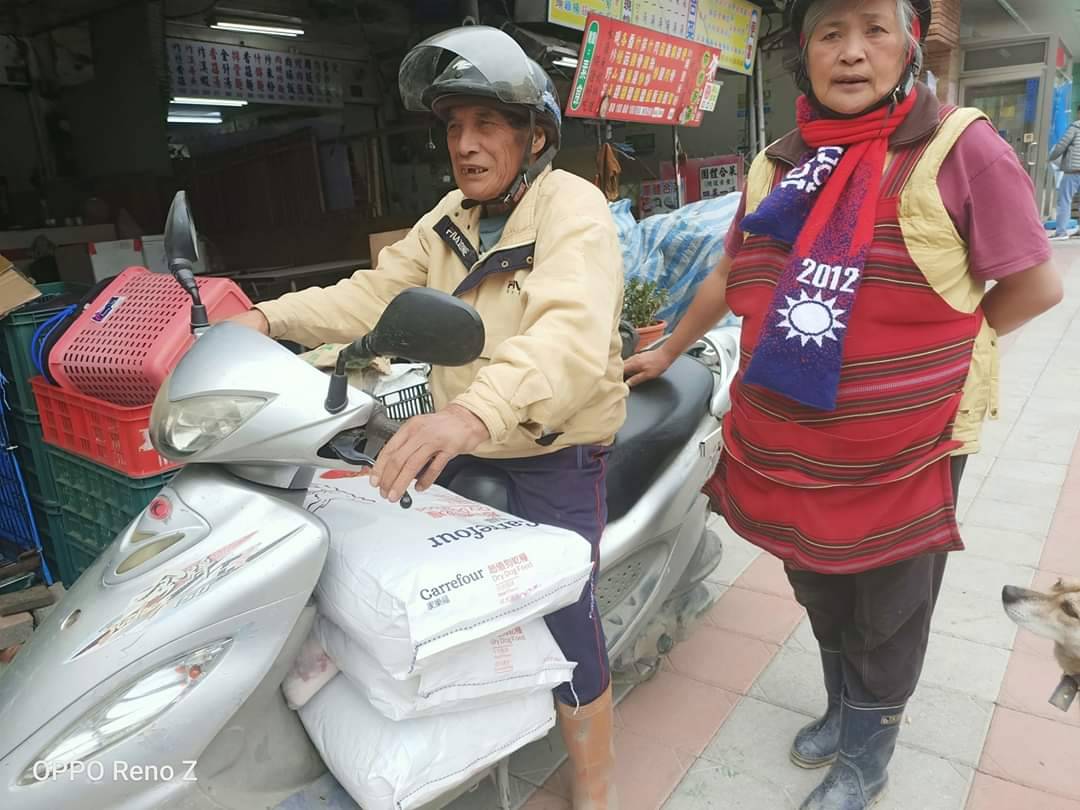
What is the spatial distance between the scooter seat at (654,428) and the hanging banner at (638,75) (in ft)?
Answer: 10.9

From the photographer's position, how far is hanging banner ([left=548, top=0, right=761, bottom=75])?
5082 millimetres

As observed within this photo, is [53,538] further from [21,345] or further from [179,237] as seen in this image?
[179,237]

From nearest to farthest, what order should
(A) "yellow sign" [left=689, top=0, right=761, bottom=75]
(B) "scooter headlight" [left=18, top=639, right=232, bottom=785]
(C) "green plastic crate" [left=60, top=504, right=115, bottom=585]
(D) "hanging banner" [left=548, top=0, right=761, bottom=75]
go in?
(B) "scooter headlight" [left=18, top=639, right=232, bottom=785] → (C) "green plastic crate" [left=60, top=504, right=115, bottom=585] → (D) "hanging banner" [left=548, top=0, right=761, bottom=75] → (A) "yellow sign" [left=689, top=0, right=761, bottom=75]

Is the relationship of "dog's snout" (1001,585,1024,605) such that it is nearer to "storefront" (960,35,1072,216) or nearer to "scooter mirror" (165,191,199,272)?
"scooter mirror" (165,191,199,272)

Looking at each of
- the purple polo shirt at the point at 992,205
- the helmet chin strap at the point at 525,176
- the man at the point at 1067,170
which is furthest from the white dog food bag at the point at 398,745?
the man at the point at 1067,170

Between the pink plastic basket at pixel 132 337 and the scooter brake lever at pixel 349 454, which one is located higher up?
the scooter brake lever at pixel 349 454

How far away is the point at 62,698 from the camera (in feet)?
4.06

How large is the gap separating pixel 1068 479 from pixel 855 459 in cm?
304

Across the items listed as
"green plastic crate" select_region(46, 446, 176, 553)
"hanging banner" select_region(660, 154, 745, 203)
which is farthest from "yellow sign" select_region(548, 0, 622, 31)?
"green plastic crate" select_region(46, 446, 176, 553)

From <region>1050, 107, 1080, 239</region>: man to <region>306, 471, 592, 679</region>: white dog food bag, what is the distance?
13.3 meters

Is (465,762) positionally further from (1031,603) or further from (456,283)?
(1031,603)

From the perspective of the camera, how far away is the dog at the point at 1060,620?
177cm

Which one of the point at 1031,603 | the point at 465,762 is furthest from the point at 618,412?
the point at 1031,603

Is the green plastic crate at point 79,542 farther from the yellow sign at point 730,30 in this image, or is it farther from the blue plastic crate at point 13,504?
the yellow sign at point 730,30
